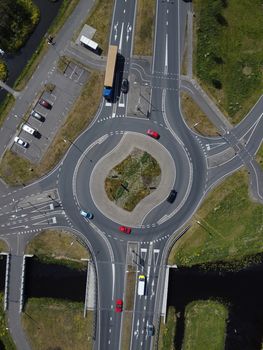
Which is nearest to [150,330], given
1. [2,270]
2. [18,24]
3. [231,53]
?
[2,270]

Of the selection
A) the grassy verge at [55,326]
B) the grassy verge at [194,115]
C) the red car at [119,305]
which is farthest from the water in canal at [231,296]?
the grassy verge at [194,115]

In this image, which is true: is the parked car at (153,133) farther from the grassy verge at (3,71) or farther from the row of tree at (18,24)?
the row of tree at (18,24)

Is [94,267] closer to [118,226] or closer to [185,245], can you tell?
[118,226]

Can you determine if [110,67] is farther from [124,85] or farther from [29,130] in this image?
[29,130]

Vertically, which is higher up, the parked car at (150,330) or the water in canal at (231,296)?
the water in canal at (231,296)

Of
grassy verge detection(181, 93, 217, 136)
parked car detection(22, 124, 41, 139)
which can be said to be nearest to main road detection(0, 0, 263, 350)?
grassy verge detection(181, 93, 217, 136)

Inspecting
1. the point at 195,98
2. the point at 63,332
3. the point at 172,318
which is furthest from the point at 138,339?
the point at 195,98
